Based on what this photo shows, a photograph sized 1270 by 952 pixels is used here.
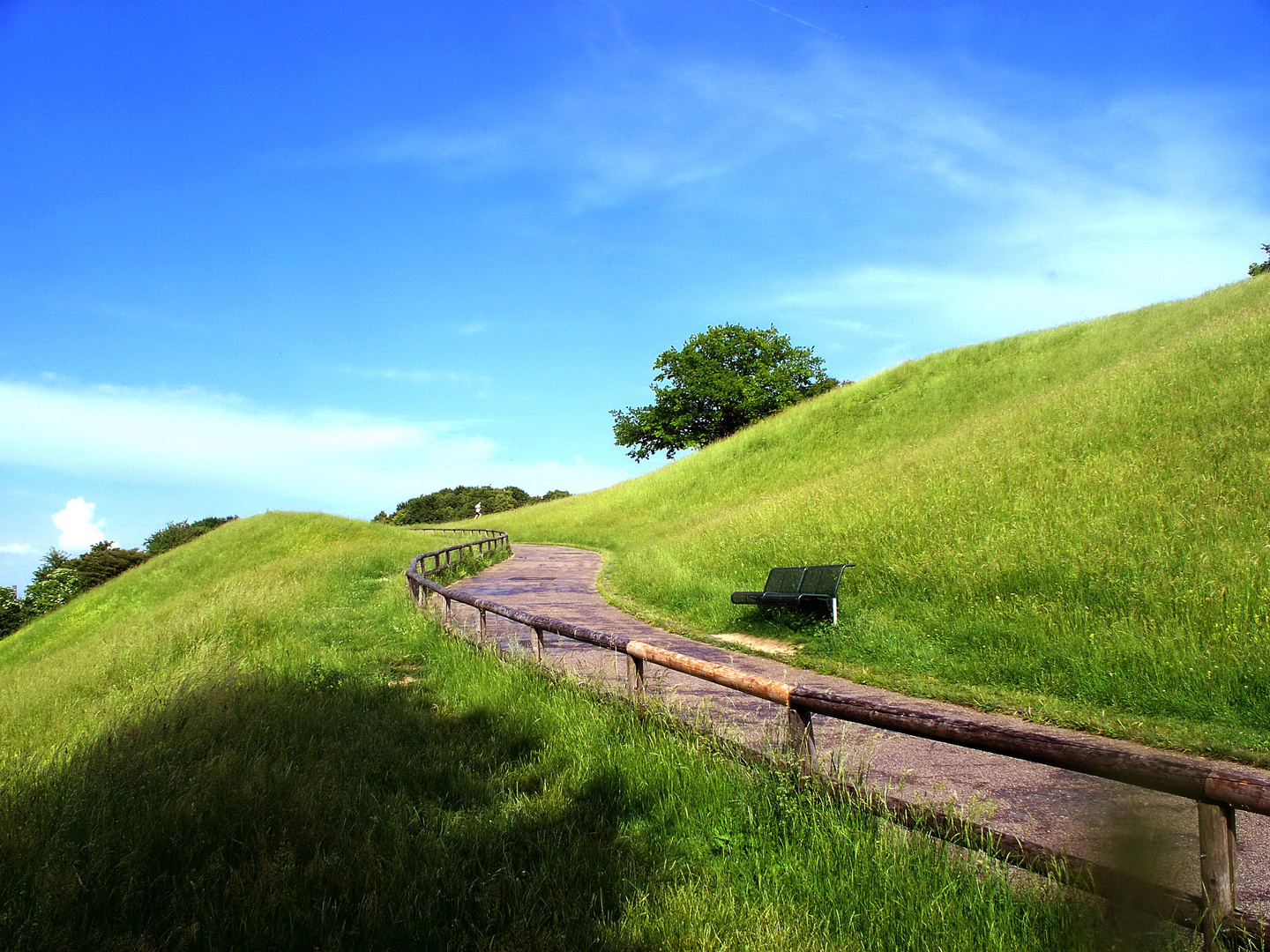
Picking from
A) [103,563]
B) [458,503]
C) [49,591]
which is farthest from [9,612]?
[458,503]

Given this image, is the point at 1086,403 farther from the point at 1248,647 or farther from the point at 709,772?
the point at 709,772

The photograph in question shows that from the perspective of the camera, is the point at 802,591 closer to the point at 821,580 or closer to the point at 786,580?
the point at 821,580

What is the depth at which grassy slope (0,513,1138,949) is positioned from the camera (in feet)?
10.3

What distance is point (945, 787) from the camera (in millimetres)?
4926

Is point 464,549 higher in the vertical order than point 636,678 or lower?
higher

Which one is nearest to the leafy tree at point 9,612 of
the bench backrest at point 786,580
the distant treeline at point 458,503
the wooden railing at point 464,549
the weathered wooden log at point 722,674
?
the distant treeline at point 458,503

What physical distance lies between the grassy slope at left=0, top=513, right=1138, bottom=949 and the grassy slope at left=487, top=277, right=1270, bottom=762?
4.01 meters

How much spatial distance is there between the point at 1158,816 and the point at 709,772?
104 inches

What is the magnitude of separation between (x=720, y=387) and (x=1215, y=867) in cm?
5397

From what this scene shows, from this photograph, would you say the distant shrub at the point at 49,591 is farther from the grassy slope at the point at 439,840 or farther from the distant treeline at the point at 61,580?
the grassy slope at the point at 439,840

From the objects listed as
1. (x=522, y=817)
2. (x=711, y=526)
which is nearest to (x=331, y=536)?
(x=711, y=526)

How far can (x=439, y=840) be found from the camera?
12.7ft

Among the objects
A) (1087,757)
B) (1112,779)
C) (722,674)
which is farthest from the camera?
(722,674)

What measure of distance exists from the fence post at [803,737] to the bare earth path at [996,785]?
131mm
